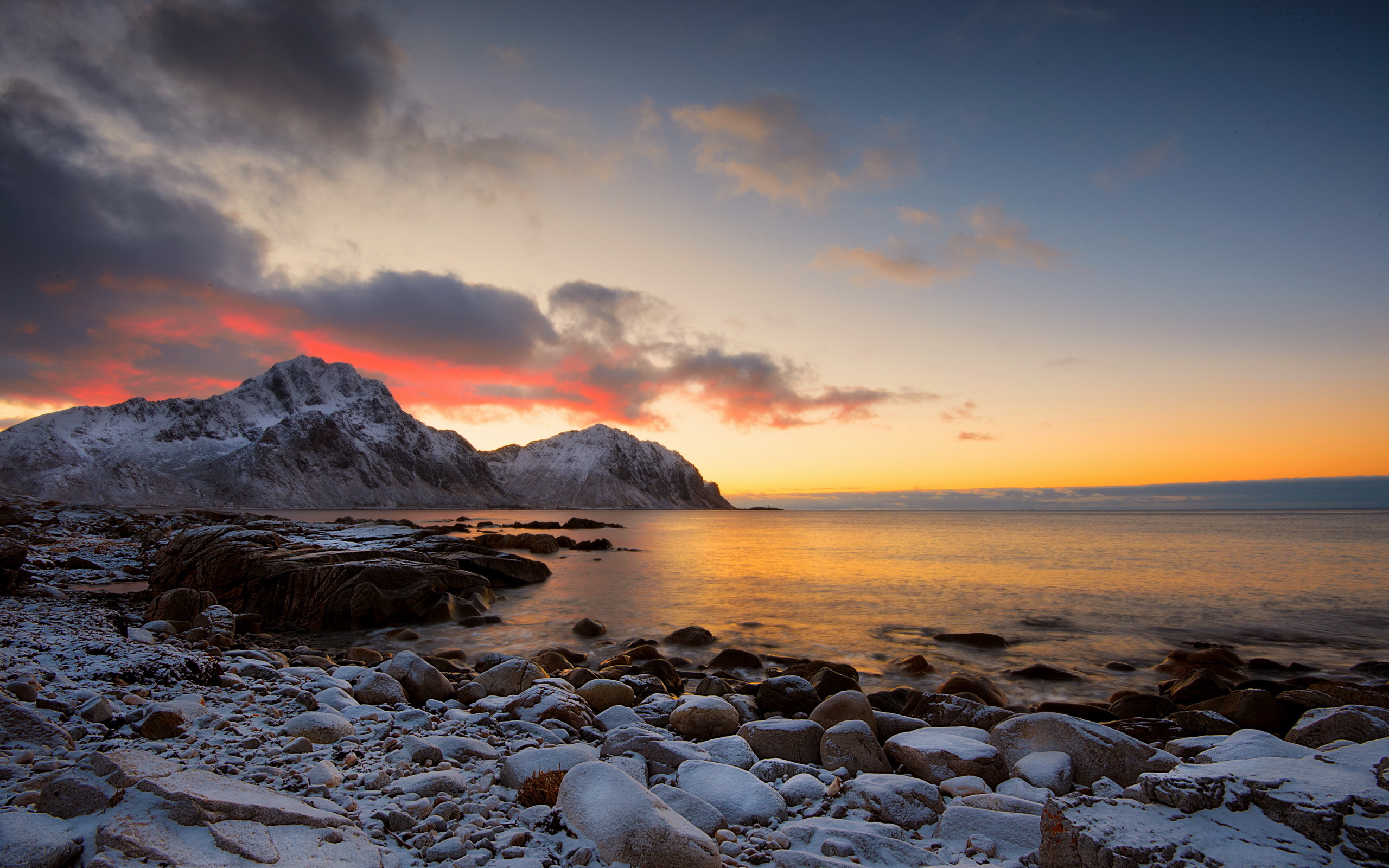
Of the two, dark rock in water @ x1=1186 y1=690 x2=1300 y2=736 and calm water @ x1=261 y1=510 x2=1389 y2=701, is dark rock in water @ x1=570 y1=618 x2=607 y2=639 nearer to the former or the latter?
calm water @ x1=261 y1=510 x2=1389 y2=701

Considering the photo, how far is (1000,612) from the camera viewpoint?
19422 millimetres

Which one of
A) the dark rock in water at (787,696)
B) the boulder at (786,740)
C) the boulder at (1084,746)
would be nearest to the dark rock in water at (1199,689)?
the boulder at (1084,746)

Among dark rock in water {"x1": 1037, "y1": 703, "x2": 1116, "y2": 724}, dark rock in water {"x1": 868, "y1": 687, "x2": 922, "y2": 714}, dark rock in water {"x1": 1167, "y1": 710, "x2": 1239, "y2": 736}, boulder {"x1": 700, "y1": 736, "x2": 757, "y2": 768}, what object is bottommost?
dark rock in water {"x1": 1037, "y1": 703, "x2": 1116, "y2": 724}

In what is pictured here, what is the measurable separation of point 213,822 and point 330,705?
12.1 ft

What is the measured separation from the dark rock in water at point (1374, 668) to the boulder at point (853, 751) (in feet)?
45.5

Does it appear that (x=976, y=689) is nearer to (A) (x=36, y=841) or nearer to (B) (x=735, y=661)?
(B) (x=735, y=661)

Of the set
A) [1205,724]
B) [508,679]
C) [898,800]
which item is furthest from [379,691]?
[1205,724]

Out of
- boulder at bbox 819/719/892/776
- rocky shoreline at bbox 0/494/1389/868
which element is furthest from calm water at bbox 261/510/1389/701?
boulder at bbox 819/719/892/776

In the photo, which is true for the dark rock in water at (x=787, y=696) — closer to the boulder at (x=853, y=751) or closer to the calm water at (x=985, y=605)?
the boulder at (x=853, y=751)

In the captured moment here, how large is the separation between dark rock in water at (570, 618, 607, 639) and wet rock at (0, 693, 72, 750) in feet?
37.1

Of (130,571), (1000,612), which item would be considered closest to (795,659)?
(1000,612)

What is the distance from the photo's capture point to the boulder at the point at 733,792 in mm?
4699

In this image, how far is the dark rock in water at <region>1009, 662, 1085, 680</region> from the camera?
38.8 feet

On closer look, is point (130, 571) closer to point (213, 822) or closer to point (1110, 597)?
point (213, 822)
